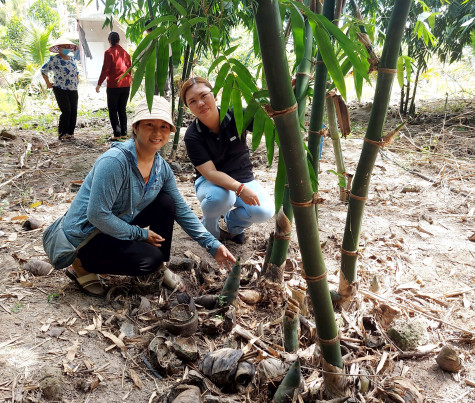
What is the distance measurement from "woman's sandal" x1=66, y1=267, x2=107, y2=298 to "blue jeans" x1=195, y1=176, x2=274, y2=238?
0.88 m

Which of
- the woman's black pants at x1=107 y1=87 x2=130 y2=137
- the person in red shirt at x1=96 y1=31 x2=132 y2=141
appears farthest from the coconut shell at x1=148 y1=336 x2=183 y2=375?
the woman's black pants at x1=107 y1=87 x2=130 y2=137

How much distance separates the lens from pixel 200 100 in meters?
2.47

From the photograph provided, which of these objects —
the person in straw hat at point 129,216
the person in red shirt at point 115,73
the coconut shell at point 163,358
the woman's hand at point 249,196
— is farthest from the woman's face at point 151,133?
the person in red shirt at point 115,73

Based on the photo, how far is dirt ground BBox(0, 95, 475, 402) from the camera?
1668mm

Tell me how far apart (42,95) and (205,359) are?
36.4ft

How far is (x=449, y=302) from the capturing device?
2273mm

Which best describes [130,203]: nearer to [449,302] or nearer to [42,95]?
[449,302]

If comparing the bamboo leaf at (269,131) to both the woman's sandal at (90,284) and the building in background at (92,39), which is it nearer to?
the woman's sandal at (90,284)

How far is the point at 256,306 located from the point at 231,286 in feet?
0.72

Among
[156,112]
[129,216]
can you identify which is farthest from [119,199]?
[156,112]

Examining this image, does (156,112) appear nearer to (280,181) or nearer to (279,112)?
(280,181)

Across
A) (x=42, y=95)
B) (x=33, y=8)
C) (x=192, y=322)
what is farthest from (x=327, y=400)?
(x=33, y=8)

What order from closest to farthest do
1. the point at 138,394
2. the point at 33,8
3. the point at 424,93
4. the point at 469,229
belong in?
the point at 138,394, the point at 469,229, the point at 424,93, the point at 33,8

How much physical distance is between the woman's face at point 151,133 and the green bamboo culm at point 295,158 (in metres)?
1.05
